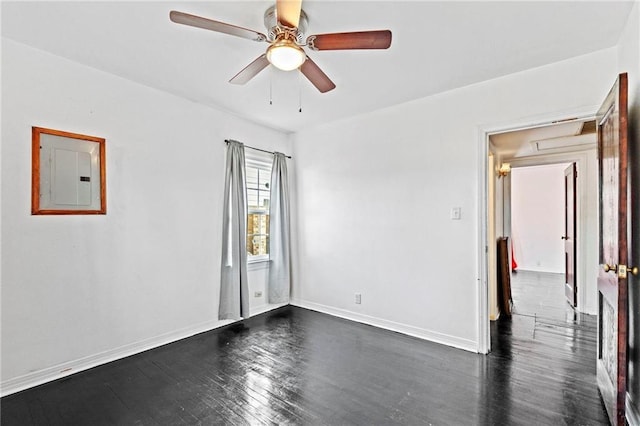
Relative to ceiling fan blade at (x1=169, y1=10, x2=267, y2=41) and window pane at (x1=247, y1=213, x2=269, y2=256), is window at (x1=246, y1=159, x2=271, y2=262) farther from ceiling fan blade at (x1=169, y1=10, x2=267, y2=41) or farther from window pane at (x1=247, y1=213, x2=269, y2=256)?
ceiling fan blade at (x1=169, y1=10, x2=267, y2=41)

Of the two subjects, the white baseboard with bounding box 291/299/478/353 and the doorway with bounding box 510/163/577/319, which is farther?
the doorway with bounding box 510/163/577/319

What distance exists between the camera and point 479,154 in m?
2.87

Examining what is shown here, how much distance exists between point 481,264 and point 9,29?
411 centimetres

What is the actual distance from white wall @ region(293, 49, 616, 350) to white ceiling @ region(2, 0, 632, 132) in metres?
0.24

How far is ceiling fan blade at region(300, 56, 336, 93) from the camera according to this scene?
2.01 metres

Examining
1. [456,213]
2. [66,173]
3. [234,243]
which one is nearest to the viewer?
[66,173]

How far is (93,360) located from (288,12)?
3.06 metres

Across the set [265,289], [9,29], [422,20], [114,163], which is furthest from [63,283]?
[422,20]

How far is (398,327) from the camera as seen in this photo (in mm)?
3393

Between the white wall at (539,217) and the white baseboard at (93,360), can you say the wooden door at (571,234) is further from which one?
the white baseboard at (93,360)

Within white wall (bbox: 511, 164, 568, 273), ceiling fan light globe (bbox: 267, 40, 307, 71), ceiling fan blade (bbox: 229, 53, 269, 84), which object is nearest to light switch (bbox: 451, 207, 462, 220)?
ceiling fan light globe (bbox: 267, 40, 307, 71)

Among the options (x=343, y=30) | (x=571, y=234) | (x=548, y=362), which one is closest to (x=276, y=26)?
(x=343, y=30)

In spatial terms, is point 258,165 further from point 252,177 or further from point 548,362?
point 548,362

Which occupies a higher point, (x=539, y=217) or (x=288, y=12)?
(x=288, y=12)
